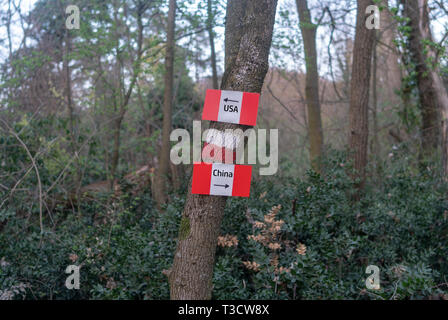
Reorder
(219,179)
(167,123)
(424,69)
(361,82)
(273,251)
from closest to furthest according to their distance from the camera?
1. (219,179)
2. (273,251)
3. (361,82)
4. (167,123)
5. (424,69)

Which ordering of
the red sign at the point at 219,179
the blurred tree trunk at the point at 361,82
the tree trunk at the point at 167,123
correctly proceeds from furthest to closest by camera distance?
the tree trunk at the point at 167,123 < the blurred tree trunk at the point at 361,82 < the red sign at the point at 219,179

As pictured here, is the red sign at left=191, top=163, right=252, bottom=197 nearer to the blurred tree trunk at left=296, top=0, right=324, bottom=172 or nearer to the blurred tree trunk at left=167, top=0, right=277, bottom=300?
the blurred tree trunk at left=167, top=0, right=277, bottom=300

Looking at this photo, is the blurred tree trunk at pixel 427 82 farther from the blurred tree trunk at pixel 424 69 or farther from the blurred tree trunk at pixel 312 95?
the blurred tree trunk at pixel 312 95

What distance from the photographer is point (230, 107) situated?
3.04 metres

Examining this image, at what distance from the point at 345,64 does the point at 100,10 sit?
8070 mm

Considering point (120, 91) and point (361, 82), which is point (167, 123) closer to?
point (120, 91)

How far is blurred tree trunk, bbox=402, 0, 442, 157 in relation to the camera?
8741mm

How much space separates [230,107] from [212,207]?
0.71 m

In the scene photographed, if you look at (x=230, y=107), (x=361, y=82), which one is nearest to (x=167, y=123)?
(x=361, y=82)

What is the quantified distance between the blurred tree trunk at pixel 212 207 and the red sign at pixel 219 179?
0.08 metres

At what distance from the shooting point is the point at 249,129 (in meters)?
3.15

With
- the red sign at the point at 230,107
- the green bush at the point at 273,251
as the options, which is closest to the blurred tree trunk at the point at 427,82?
the green bush at the point at 273,251

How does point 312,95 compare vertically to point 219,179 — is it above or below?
above

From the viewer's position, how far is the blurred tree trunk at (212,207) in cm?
308
